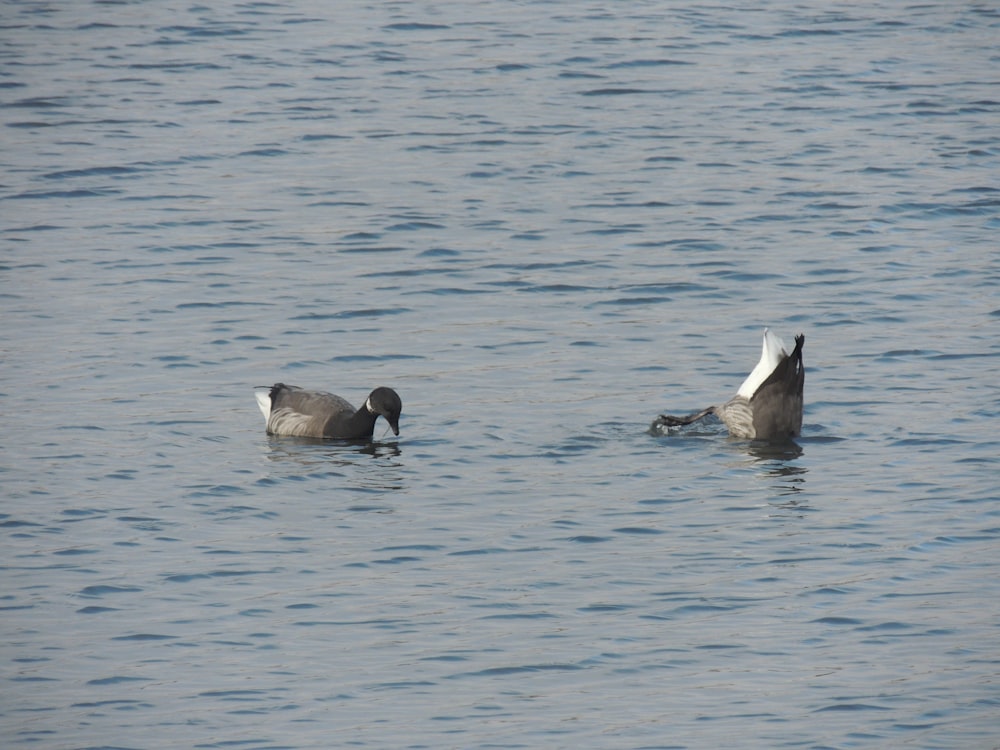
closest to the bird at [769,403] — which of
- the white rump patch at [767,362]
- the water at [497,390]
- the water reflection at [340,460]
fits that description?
the white rump patch at [767,362]

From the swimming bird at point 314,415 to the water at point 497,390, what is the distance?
0.64ft

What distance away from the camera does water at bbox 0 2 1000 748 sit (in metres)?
9.34

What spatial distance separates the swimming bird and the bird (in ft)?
8.87

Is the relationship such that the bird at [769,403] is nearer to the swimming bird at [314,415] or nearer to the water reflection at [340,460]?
the water reflection at [340,460]

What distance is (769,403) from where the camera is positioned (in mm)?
14250

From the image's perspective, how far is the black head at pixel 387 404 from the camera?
46.5 feet

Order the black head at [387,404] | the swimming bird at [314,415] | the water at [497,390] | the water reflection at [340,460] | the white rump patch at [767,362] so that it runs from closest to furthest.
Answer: the water at [497,390]
the water reflection at [340,460]
the black head at [387,404]
the white rump patch at [767,362]
the swimming bird at [314,415]

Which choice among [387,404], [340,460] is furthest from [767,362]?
[340,460]

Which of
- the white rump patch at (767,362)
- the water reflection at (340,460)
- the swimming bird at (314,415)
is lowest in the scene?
the water reflection at (340,460)

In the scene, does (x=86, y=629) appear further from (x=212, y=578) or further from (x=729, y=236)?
(x=729, y=236)

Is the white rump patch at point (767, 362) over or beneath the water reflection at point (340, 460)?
over

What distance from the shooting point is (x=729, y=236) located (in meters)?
21.0

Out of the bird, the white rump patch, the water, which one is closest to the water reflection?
the water

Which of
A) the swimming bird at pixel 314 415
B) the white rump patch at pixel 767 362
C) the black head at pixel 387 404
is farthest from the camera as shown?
the swimming bird at pixel 314 415
